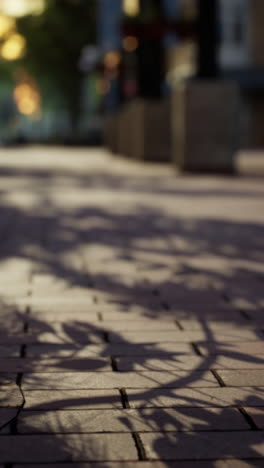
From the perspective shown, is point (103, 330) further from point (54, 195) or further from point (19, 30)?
point (19, 30)

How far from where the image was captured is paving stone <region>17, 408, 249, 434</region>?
2.32 metres

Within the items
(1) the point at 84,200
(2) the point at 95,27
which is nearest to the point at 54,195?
(1) the point at 84,200

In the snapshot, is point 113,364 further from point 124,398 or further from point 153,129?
point 153,129

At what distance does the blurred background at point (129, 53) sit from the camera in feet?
50.3

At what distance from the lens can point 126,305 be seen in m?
4.02

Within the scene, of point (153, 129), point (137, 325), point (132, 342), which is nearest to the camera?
point (132, 342)

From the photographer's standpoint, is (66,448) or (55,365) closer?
(66,448)

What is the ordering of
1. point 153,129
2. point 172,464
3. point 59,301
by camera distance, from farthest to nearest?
point 153,129 → point 59,301 → point 172,464

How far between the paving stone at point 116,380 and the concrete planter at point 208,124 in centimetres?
1067

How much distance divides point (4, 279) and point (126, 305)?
2.85 feet

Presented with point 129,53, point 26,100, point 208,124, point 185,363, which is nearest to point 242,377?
point 185,363

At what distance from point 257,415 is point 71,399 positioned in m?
0.55

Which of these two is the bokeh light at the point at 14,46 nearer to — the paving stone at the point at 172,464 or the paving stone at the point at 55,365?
the paving stone at the point at 55,365

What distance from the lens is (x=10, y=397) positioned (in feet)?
8.46
